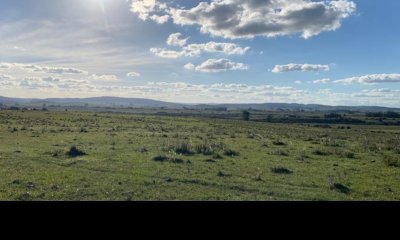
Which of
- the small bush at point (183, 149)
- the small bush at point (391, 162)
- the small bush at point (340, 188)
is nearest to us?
the small bush at point (340, 188)

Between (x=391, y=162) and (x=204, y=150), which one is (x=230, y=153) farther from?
(x=391, y=162)

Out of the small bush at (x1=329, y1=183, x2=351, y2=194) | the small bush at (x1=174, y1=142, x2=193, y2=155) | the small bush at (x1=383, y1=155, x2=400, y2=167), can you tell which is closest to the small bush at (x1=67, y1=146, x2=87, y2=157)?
the small bush at (x1=174, y1=142, x2=193, y2=155)

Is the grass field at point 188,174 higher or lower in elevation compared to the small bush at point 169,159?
lower

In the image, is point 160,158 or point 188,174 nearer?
point 188,174

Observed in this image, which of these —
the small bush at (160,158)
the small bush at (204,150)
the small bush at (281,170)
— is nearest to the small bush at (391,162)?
the small bush at (281,170)

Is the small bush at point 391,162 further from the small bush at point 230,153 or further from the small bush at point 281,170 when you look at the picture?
the small bush at point 230,153

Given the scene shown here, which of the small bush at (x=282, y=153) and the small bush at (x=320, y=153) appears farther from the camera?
the small bush at (x=320, y=153)

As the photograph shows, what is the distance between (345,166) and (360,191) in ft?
23.4

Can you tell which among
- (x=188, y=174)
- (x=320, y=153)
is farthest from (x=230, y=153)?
(x=188, y=174)

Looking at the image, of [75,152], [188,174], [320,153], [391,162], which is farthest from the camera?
[320,153]

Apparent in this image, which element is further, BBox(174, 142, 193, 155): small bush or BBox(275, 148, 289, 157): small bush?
BBox(275, 148, 289, 157): small bush

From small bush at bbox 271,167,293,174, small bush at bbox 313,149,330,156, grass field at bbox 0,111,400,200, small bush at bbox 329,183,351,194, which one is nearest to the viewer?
grass field at bbox 0,111,400,200

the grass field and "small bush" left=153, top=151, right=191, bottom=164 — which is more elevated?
"small bush" left=153, top=151, right=191, bottom=164

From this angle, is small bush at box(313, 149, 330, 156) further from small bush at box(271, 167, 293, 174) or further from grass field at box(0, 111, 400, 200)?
small bush at box(271, 167, 293, 174)
